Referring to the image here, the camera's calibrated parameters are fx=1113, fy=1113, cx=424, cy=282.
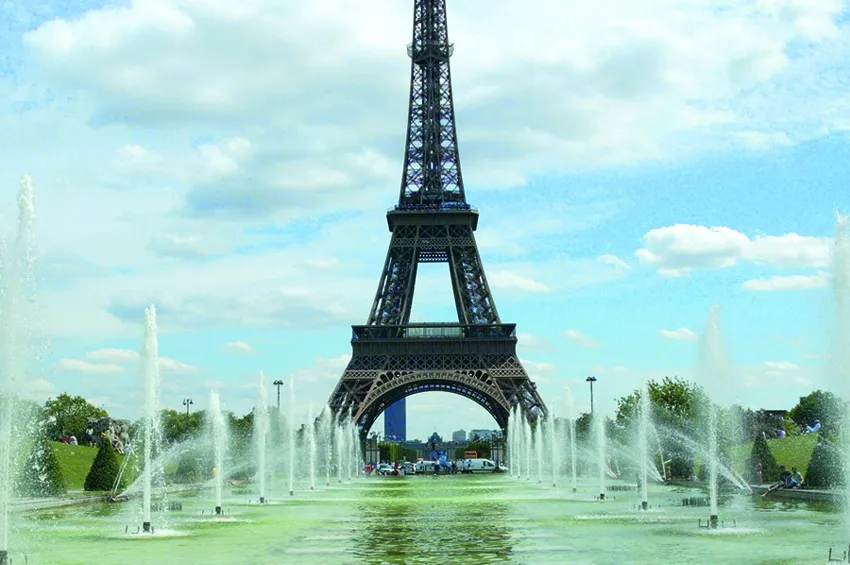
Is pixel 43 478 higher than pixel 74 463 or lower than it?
lower

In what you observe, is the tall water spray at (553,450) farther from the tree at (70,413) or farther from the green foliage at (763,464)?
the tree at (70,413)

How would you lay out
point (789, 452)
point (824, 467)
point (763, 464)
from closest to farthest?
point (824, 467) → point (763, 464) → point (789, 452)

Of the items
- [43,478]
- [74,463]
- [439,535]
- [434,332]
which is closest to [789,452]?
[43,478]

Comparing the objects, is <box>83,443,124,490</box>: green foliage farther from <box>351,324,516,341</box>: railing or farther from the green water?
<box>351,324,516,341</box>: railing

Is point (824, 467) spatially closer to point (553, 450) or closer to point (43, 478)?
point (553, 450)

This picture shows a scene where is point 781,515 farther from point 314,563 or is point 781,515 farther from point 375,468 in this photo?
point 375,468

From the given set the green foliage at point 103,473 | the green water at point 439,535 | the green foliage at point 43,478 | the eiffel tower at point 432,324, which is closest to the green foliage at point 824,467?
the green water at point 439,535
